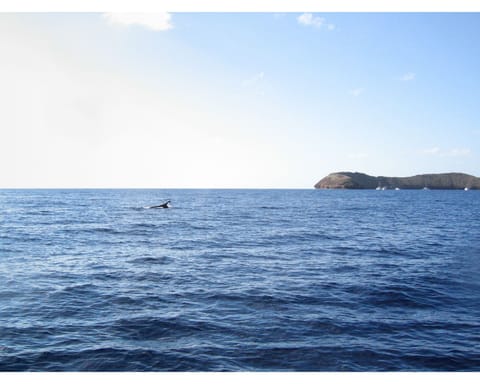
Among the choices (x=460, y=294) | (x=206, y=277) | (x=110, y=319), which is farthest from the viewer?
(x=206, y=277)

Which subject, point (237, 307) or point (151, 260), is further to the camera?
point (151, 260)

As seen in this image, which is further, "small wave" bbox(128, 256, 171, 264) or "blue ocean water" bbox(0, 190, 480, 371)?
"small wave" bbox(128, 256, 171, 264)

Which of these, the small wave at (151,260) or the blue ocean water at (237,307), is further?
the small wave at (151,260)

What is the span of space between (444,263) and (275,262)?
470 inches

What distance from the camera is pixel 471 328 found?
40.7ft

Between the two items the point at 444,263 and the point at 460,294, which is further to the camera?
the point at 444,263

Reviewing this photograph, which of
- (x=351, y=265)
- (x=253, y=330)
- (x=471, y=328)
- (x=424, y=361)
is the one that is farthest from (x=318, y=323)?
(x=351, y=265)

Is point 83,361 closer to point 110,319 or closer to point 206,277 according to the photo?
point 110,319

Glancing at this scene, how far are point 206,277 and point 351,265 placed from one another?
392 inches

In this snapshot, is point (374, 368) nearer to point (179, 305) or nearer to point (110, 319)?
point (179, 305)

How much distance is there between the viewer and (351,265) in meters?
21.9

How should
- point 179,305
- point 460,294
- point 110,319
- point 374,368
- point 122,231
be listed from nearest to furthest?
point 374,368, point 110,319, point 179,305, point 460,294, point 122,231
